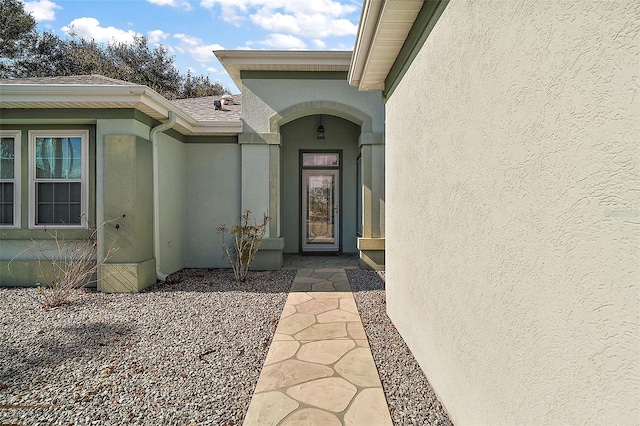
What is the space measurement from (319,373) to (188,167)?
6.39 metres

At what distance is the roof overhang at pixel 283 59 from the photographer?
7.31 metres

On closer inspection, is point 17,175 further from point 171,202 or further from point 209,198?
point 209,198

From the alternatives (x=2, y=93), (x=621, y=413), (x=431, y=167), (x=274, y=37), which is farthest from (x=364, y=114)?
(x=621, y=413)

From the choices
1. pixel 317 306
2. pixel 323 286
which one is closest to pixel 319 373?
pixel 317 306

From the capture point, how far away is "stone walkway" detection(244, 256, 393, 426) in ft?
8.53

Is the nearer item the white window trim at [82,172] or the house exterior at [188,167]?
the house exterior at [188,167]

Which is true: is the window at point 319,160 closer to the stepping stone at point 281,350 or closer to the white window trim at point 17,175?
the white window trim at point 17,175

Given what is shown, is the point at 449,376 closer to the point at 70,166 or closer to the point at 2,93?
the point at 70,166

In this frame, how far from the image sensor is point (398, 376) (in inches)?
125

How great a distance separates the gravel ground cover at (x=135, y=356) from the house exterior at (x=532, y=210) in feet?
6.06

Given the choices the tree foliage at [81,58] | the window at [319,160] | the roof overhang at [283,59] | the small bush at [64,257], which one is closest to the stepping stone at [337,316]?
the small bush at [64,257]

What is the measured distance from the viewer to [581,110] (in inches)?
49.4

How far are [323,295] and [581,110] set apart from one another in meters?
5.12

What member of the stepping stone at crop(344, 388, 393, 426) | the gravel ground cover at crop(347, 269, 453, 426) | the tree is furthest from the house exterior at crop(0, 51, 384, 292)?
the tree
